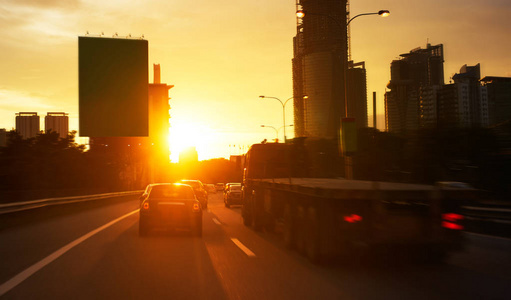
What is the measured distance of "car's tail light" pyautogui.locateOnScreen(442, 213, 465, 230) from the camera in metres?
8.72

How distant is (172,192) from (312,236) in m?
6.38

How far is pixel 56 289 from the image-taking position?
719 centimetres

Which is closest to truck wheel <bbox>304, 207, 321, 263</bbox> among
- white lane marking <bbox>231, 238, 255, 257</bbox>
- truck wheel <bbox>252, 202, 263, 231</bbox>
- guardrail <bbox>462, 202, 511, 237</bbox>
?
white lane marking <bbox>231, 238, 255, 257</bbox>

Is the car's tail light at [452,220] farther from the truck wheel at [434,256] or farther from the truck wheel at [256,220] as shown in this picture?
the truck wheel at [256,220]

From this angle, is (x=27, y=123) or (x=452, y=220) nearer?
(x=452, y=220)

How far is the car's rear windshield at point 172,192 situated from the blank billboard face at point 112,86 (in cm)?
1111

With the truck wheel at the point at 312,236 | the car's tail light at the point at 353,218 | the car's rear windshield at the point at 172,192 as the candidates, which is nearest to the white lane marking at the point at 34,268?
the car's rear windshield at the point at 172,192

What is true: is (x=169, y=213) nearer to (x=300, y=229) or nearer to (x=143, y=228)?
(x=143, y=228)

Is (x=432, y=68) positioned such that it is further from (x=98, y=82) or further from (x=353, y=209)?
(x=353, y=209)

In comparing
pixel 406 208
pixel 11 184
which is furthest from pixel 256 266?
pixel 11 184

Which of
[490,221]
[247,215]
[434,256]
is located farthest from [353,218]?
[247,215]

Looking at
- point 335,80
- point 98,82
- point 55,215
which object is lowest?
point 55,215

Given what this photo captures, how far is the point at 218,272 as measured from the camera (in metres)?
8.63

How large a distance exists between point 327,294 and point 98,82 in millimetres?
20061
